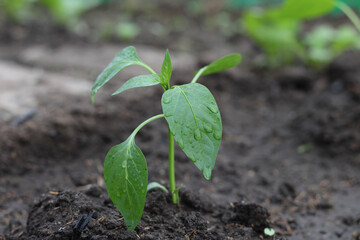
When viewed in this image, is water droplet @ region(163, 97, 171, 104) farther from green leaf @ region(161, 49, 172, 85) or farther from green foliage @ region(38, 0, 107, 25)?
green foliage @ region(38, 0, 107, 25)

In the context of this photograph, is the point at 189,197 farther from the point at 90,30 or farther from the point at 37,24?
the point at 37,24

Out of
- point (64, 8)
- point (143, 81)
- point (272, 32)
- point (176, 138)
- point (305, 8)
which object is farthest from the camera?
point (64, 8)

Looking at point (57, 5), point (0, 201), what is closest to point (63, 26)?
point (57, 5)

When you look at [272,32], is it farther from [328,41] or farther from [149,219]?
[149,219]

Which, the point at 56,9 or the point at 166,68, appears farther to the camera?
the point at 56,9

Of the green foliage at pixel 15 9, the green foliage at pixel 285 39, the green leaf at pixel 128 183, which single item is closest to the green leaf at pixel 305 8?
the green foliage at pixel 285 39

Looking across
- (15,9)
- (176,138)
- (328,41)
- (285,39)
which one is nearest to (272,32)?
(285,39)
